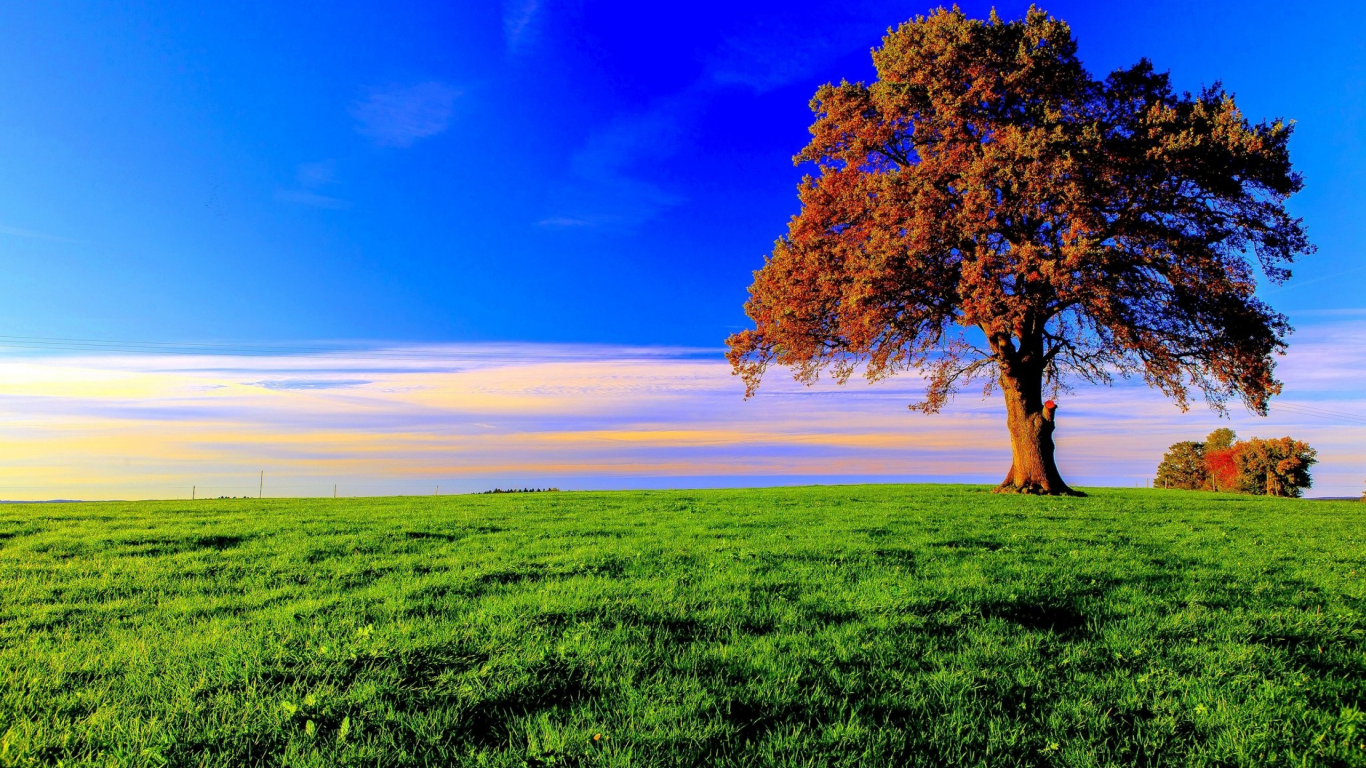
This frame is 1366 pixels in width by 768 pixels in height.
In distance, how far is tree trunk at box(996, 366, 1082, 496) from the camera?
1077 inches

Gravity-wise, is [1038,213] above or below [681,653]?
above

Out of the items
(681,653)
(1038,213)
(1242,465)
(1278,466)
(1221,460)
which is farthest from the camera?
(1221,460)

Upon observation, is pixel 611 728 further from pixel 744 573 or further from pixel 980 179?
pixel 980 179

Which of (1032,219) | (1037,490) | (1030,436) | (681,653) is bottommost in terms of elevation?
(681,653)

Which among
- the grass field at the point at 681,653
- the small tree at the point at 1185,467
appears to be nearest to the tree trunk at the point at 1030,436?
the grass field at the point at 681,653

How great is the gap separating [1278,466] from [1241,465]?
16.1 ft

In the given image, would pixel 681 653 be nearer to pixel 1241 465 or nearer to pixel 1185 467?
pixel 1241 465

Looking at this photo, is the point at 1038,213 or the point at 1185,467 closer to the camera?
the point at 1038,213

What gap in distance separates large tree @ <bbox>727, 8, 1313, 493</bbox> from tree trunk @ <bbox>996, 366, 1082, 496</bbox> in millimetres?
71

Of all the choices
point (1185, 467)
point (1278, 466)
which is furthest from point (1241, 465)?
point (1185, 467)

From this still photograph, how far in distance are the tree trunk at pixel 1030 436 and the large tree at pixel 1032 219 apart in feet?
0.23

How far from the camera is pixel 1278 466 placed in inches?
2494

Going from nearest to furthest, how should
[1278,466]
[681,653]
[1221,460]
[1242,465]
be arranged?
[681,653] < [1278,466] < [1242,465] < [1221,460]

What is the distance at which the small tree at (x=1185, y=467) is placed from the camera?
82.1m
